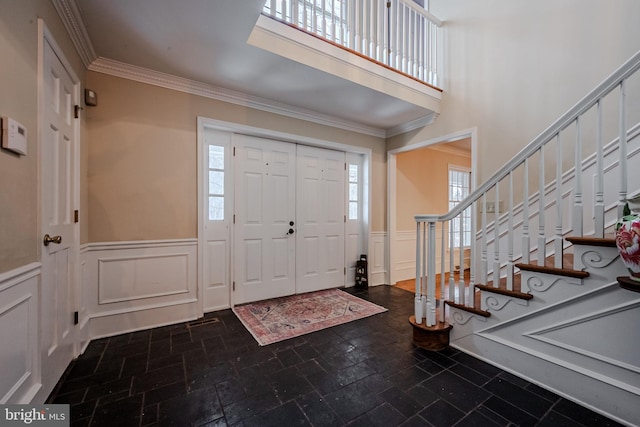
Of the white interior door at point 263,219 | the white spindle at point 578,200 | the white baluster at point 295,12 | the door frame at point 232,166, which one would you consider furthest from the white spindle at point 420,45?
the white spindle at point 578,200

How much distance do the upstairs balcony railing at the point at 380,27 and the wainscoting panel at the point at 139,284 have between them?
239cm

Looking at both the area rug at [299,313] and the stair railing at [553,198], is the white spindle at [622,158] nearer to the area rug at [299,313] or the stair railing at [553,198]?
the stair railing at [553,198]

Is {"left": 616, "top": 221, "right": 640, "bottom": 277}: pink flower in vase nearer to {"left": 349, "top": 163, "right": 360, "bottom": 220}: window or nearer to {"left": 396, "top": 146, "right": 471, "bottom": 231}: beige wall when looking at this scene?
{"left": 349, "top": 163, "right": 360, "bottom": 220}: window

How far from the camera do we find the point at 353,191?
13.3 ft

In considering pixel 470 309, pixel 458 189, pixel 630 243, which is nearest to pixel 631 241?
pixel 630 243

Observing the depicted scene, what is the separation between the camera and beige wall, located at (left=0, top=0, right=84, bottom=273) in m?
1.14

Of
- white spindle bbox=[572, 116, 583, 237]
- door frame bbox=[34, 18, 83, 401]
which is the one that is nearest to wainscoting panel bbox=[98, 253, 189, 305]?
door frame bbox=[34, 18, 83, 401]

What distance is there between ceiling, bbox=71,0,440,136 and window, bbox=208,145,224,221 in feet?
A: 2.34

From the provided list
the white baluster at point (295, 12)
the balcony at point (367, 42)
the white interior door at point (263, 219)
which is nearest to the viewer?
the balcony at point (367, 42)

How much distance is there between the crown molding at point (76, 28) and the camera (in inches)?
66.1

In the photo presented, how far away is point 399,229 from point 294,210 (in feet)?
6.18

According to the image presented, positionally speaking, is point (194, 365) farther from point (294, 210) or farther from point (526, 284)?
point (526, 284)

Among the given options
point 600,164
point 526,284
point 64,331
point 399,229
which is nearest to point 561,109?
point 600,164

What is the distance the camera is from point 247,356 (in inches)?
81.1
